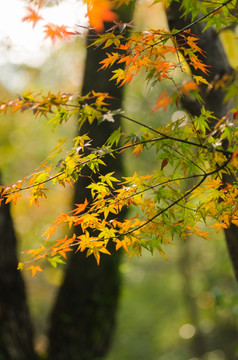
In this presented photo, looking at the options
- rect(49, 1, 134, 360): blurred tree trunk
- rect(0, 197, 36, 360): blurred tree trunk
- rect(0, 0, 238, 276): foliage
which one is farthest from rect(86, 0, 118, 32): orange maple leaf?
rect(0, 197, 36, 360): blurred tree trunk

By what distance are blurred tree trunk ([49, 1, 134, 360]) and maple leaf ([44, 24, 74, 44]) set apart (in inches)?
67.1

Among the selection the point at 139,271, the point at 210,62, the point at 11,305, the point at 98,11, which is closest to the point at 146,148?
the point at 98,11

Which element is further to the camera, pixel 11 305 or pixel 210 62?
pixel 11 305

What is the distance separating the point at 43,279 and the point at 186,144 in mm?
12221

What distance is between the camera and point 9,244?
3.89m

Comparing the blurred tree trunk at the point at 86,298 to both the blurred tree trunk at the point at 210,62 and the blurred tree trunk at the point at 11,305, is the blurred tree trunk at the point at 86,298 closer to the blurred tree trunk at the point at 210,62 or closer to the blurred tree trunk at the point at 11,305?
the blurred tree trunk at the point at 11,305

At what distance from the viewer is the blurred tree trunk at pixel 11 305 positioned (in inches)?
147

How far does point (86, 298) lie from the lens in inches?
150

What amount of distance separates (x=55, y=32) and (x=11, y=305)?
9.66 ft

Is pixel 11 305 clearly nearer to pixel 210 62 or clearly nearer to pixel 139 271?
pixel 210 62

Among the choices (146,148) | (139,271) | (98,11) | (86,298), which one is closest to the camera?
(98,11)

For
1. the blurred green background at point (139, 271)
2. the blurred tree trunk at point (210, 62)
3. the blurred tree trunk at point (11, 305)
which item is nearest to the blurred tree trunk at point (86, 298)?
the blurred tree trunk at point (11, 305)

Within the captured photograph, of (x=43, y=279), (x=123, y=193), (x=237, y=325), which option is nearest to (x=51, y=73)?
(x=43, y=279)

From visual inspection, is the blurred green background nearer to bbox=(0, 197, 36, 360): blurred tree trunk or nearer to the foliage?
bbox=(0, 197, 36, 360): blurred tree trunk
